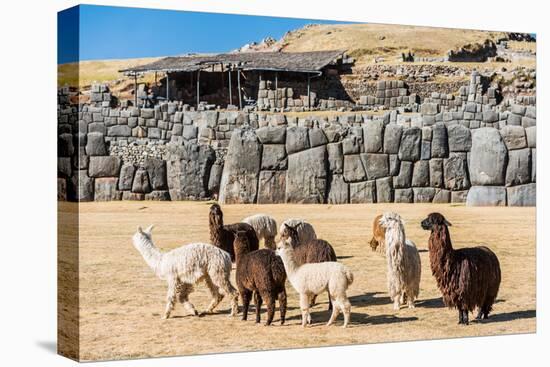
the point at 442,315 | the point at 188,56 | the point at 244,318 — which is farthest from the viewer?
the point at 188,56

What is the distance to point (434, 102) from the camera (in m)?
16.0

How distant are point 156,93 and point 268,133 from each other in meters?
1.89

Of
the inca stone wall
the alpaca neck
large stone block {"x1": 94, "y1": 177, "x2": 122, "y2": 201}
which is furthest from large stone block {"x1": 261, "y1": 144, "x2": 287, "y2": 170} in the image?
the alpaca neck

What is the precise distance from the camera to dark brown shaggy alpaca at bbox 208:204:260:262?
12562 millimetres

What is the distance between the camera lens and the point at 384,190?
49.4 ft

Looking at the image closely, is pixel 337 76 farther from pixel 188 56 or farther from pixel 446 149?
pixel 188 56

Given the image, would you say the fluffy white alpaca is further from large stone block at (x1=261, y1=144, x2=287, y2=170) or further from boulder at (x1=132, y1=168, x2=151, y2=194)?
large stone block at (x1=261, y1=144, x2=287, y2=170)

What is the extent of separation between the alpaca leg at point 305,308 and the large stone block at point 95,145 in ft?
10.9

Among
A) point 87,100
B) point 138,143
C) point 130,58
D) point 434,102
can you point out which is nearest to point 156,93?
point 138,143

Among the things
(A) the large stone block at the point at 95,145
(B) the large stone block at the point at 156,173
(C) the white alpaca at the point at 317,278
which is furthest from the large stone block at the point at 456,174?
(A) the large stone block at the point at 95,145

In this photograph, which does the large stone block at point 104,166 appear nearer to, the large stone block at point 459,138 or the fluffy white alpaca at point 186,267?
the fluffy white alpaca at point 186,267

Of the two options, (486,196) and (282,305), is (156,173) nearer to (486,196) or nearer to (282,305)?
(282,305)

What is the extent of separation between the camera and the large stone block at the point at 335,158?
15.4 metres

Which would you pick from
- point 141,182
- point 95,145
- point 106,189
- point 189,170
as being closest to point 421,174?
point 189,170
